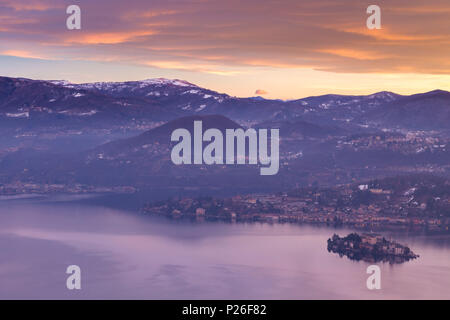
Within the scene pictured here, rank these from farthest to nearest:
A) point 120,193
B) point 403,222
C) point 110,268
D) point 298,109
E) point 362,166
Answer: point 298,109 → point 362,166 → point 120,193 → point 403,222 → point 110,268

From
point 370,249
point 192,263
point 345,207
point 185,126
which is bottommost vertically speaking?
Result: point 192,263

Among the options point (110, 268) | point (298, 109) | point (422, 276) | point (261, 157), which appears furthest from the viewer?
point (298, 109)

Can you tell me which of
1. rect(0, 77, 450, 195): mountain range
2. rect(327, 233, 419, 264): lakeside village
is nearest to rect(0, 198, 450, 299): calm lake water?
→ rect(327, 233, 419, 264): lakeside village

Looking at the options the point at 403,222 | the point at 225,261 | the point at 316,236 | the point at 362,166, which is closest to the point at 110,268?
the point at 225,261

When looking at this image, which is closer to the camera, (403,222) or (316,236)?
(316,236)

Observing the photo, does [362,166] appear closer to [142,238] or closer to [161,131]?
[161,131]

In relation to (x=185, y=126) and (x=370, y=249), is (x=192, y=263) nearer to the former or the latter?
(x=370, y=249)

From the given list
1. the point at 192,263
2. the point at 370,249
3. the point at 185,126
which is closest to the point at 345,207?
the point at 370,249
